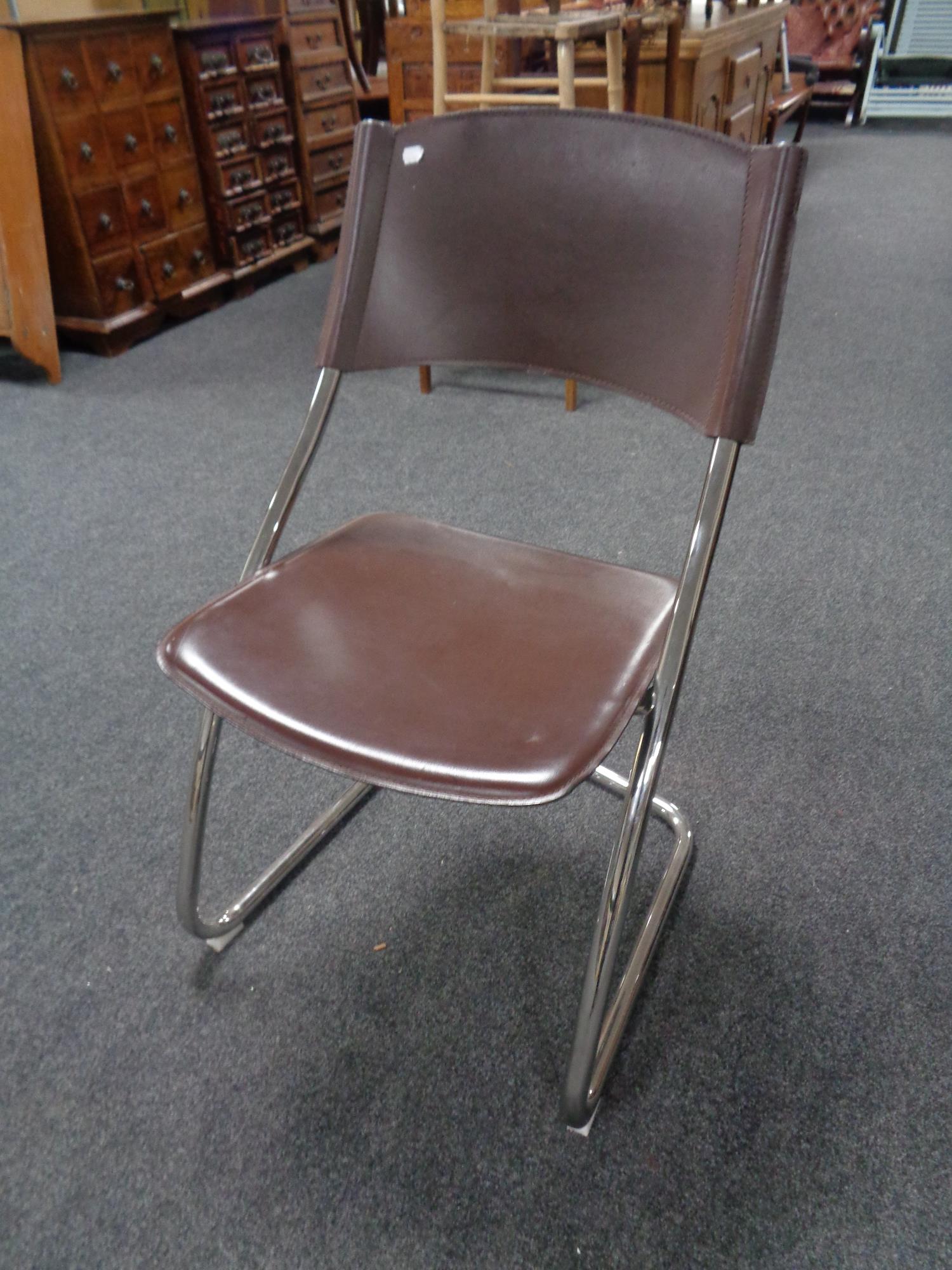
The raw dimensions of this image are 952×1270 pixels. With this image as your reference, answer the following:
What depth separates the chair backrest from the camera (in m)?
0.73

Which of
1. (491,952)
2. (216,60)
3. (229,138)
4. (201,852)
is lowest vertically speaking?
(491,952)

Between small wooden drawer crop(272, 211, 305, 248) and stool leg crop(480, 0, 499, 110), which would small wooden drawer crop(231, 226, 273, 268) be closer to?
small wooden drawer crop(272, 211, 305, 248)

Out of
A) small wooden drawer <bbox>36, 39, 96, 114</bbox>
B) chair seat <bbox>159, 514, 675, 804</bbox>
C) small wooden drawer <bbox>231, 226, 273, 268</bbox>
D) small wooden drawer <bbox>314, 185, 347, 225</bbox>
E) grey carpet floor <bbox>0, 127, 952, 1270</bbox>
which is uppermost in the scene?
small wooden drawer <bbox>36, 39, 96, 114</bbox>

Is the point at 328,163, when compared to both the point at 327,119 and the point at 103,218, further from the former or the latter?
the point at 103,218

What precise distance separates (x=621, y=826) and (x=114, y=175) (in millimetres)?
2548

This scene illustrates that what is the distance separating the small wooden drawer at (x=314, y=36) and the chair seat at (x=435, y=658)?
283 cm

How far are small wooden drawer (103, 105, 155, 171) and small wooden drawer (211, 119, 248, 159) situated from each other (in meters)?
0.25

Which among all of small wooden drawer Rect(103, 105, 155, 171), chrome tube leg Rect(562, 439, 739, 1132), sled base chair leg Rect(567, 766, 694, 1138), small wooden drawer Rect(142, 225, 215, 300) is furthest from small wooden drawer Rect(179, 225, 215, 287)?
chrome tube leg Rect(562, 439, 739, 1132)

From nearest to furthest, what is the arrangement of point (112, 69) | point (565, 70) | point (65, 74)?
point (565, 70), point (65, 74), point (112, 69)

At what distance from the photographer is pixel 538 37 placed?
2084 millimetres

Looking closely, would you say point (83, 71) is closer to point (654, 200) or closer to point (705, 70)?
point (705, 70)

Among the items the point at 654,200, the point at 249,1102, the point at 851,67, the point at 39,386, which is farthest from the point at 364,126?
the point at 851,67

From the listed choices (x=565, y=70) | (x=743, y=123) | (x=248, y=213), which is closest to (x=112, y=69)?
(x=248, y=213)

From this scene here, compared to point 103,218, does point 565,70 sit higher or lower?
higher
